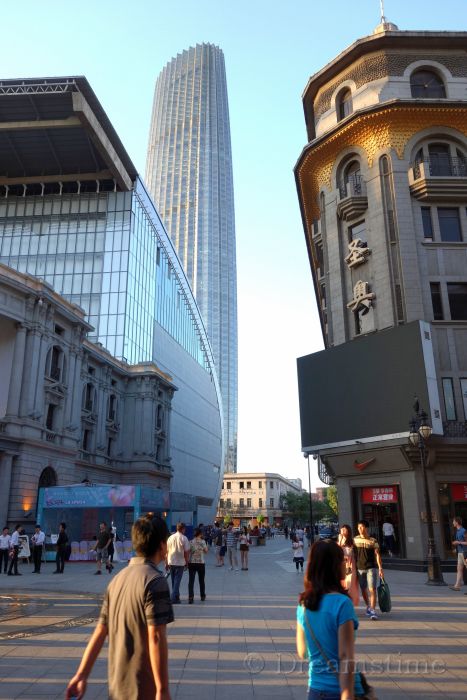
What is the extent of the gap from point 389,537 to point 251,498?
116 meters

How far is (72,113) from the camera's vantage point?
200 feet

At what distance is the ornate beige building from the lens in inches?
955

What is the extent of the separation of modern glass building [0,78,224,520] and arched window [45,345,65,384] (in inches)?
812

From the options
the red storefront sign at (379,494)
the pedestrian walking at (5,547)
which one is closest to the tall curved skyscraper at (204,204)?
the red storefront sign at (379,494)

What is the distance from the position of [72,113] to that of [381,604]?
6283 cm

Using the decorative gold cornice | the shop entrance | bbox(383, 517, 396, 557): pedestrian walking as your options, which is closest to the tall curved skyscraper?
the decorative gold cornice

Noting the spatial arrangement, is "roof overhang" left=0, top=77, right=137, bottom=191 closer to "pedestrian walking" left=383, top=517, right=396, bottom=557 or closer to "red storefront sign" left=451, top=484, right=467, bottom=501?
"pedestrian walking" left=383, top=517, right=396, bottom=557

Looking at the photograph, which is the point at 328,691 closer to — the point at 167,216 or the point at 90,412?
the point at 90,412

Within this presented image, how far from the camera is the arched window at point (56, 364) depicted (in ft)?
122

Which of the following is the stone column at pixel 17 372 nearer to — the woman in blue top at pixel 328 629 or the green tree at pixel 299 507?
the woman in blue top at pixel 328 629

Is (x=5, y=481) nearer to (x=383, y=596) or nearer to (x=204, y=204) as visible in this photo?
(x=383, y=596)

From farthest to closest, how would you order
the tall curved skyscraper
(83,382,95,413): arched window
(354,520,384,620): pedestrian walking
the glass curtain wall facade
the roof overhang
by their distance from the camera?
the tall curved skyscraper → the glass curtain wall facade → the roof overhang → (83,382,95,413): arched window → (354,520,384,620): pedestrian walking

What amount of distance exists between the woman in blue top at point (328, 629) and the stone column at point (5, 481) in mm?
31191

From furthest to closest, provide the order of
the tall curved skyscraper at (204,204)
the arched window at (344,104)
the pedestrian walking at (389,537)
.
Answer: the tall curved skyscraper at (204,204) < the arched window at (344,104) < the pedestrian walking at (389,537)
